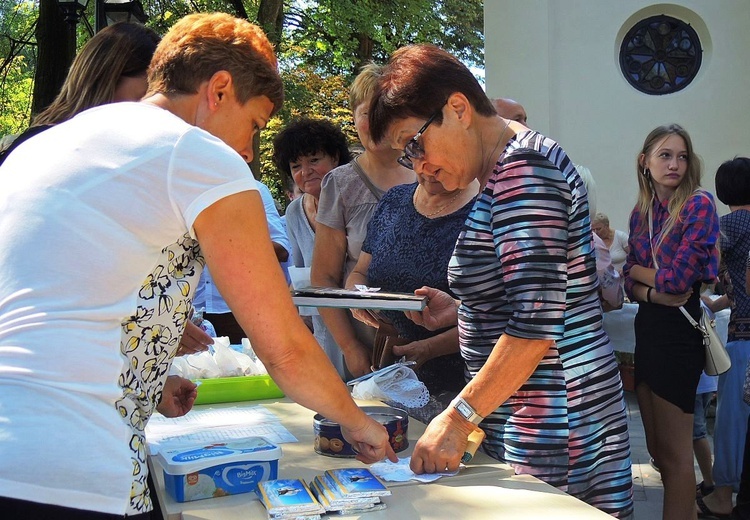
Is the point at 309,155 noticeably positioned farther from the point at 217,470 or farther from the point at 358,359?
the point at 217,470

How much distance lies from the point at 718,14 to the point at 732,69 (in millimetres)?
722

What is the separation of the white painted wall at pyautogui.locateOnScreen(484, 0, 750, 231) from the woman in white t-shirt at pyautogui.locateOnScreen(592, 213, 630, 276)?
10.3 ft

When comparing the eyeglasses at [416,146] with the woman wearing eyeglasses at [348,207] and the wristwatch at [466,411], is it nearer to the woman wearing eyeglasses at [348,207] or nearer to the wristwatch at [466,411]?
the wristwatch at [466,411]

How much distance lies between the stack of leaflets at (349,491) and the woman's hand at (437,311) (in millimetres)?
839

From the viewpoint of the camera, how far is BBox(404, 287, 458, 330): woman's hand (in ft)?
8.27

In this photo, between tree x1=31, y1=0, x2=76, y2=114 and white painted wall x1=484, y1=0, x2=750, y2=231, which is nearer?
tree x1=31, y1=0, x2=76, y2=114

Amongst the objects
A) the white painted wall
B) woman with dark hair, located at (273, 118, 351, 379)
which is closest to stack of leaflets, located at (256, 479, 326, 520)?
woman with dark hair, located at (273, 118, 351, 379)

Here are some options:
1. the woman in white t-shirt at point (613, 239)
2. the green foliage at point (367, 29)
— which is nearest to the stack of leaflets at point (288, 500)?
the woman in white t-shirt at point (613, 239)

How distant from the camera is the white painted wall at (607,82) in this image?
10.2 m

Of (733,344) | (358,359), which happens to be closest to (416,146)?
(358,359)

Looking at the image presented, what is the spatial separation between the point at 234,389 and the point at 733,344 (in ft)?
10.2

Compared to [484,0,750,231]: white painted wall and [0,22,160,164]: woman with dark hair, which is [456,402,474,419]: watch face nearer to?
[0,22,160,164]: woman with dark hair

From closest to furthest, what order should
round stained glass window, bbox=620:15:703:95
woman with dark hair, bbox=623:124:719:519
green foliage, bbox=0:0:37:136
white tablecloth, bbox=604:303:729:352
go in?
woman with dark hair, bbox=623:124:719:519, white tablecloth, bbox=604:303:729:352, round stained glass window, bbox=620:15:703:95, green foliage, bbox=0:0:37:136

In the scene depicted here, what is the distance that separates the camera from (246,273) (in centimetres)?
142
